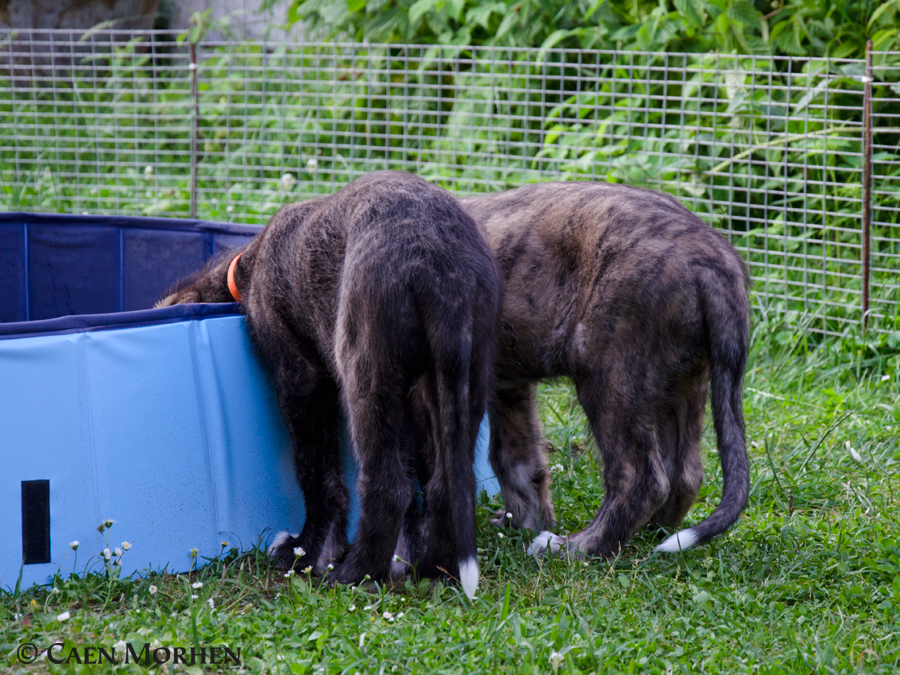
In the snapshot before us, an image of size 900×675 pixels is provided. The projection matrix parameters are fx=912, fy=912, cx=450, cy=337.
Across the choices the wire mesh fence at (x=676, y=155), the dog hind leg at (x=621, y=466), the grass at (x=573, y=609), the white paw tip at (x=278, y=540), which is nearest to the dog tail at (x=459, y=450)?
the grass at (x=573, y=609)

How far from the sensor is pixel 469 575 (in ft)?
10.1

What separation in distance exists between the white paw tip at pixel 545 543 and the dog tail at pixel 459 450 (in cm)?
60

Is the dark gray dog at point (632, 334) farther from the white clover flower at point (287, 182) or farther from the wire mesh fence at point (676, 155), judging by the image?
the white clover flower at point (287, 182)

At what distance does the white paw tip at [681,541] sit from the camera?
3.28 meters

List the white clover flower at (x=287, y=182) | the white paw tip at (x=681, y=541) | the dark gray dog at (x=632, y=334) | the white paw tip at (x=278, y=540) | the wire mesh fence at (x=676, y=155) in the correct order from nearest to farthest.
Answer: the white paw tip at (x=681, y=541)
the dark gray dog at (x=632, y=334)
the white paw tip at (x=278, y=540)
the wire mesh fence at (x=676, y=155)
the white clover flower at (x=287, y=182)

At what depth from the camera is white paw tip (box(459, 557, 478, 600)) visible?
3.09m

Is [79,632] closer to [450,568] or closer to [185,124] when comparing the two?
[450,568]

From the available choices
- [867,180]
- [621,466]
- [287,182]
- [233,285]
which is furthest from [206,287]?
[867,180]

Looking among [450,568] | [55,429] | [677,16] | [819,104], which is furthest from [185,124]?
[450,568]

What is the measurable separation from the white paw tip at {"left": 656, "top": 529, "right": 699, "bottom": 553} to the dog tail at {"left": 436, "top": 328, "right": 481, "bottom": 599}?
2.43 feet

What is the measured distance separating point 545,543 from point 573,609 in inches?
24.4

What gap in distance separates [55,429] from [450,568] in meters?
1.54

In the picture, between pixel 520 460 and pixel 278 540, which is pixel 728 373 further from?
pixel 278 540

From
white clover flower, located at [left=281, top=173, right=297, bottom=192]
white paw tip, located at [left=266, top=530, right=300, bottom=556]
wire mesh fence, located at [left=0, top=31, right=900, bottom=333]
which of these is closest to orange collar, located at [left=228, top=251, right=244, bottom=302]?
white paw tip, located at [left=266, top=530, right=300, bottom=556]
